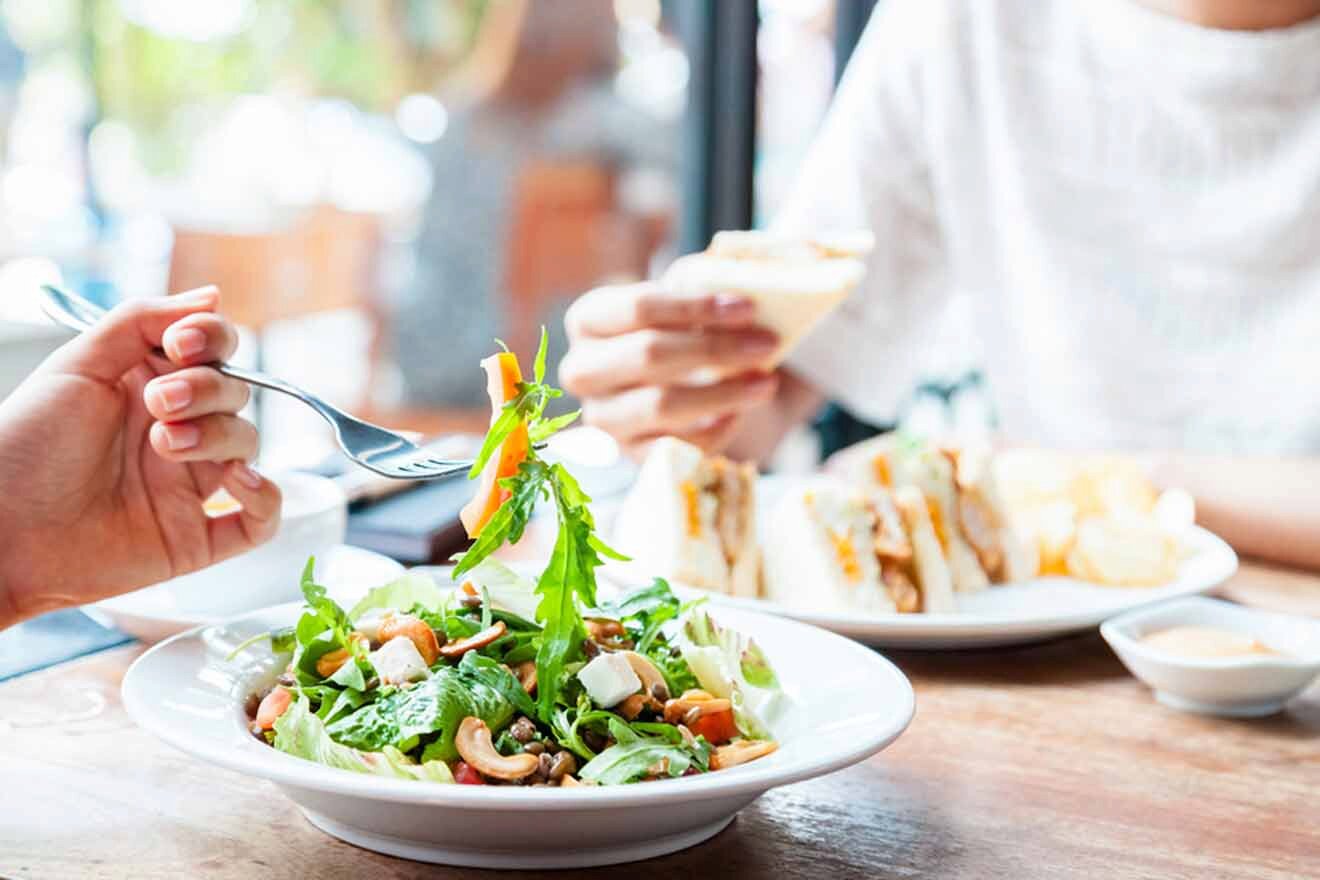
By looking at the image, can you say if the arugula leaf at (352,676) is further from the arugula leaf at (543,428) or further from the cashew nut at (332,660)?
the arugula leaf at (543,428)

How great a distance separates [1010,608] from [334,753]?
37.6 inches

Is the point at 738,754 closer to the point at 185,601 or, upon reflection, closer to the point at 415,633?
the point at 415,633

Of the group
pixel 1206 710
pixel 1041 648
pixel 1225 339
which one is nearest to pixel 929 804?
pixel 1206 710

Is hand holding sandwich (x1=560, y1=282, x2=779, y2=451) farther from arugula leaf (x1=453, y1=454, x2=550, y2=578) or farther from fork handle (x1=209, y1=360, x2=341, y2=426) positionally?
arugula leaf (x1=453, y1=454, x2=550, y2=578)

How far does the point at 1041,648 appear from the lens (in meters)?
1.57

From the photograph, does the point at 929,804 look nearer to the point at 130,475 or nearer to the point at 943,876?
the point at 943,876

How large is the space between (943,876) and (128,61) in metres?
7.58

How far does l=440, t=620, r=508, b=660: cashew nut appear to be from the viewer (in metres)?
1.06

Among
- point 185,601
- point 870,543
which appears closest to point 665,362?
point 870,543

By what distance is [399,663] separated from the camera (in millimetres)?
1022

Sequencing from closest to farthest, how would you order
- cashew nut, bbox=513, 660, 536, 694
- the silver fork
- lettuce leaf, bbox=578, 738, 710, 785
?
lettuce leaf, bbox=578, 738, 710, 785, cashew nut, bbox=513, 660, 536, 694, the silver fork

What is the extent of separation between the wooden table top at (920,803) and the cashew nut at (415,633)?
0.49 feet

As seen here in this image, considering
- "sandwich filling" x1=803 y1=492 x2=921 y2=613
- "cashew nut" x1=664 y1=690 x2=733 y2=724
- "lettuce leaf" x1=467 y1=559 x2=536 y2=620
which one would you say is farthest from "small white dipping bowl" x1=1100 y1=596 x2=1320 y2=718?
"lettuce leaf" x1=467 y1=559 x2=536 y2=620

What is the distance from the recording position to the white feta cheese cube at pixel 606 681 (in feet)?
3.33
